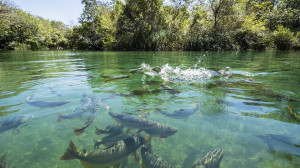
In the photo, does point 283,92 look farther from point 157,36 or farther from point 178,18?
point 178,18

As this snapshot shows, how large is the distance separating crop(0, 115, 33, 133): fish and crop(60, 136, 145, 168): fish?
4.33 feet

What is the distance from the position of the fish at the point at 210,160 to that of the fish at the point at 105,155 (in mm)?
753

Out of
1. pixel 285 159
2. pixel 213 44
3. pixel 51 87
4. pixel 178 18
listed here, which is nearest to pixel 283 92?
pixel 285 159

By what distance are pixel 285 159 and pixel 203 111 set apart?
143 cm

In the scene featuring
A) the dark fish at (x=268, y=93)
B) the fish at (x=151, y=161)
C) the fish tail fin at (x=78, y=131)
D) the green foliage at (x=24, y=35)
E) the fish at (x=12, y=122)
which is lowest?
the fish at (x=151, y=161)

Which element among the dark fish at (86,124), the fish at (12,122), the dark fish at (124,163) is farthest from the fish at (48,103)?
Result: the dark fish at (124,163)

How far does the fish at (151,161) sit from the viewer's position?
1.77 meters

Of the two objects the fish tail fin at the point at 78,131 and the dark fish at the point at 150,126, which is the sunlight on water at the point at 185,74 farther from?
the fish tail fin at the point at 78,131

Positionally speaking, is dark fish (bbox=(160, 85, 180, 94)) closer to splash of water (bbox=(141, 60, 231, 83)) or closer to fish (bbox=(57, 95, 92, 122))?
Answer: splash of water (bbox=(141, 60, 231, 83))

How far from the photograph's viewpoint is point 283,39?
23031 mm

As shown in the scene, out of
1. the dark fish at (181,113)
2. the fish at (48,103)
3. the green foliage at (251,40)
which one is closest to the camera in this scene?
the dark fish at (181,113)

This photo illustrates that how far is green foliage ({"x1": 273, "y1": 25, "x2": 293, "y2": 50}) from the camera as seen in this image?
22.7 m

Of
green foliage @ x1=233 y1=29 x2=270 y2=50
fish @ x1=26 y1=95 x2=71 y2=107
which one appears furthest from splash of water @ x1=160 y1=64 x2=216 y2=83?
green foliage @ x1=233 y1=29 x2=270 y2=50

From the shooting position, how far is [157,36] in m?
23.6
